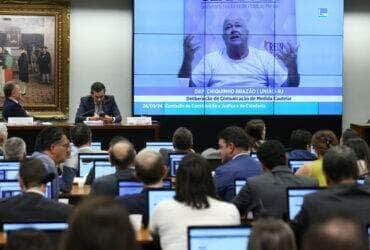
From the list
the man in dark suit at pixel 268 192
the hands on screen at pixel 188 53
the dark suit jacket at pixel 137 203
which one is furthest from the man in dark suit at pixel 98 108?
the dark suit jacket at pixel 137 203

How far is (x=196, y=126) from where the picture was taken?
13.2m

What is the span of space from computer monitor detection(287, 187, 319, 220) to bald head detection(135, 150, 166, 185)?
34.5 inches

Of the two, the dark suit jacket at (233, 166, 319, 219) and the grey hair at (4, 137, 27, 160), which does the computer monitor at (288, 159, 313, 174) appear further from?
the grey hair at (4, 137, 27, 160)

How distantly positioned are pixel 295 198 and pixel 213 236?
1428mm

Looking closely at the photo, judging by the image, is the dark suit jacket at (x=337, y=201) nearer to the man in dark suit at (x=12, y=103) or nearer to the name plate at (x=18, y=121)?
the name plate at (x=18, y=121)

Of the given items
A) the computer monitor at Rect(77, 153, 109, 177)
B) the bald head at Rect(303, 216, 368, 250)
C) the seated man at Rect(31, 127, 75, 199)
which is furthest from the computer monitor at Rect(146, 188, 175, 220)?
the bald head at Rect(303, 216, 368, 250)

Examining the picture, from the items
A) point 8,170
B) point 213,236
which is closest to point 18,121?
point 8,170

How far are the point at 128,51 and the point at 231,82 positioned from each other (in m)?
1.95

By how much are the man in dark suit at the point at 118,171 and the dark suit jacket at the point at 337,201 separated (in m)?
1.74

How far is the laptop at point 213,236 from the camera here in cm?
351

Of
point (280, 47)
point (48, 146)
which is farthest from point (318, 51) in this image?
point (48, 146)

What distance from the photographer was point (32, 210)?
437cm

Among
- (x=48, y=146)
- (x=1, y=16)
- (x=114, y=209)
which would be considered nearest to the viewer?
(x=114, y=209)

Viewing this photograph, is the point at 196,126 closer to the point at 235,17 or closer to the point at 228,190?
the point at 235,17
